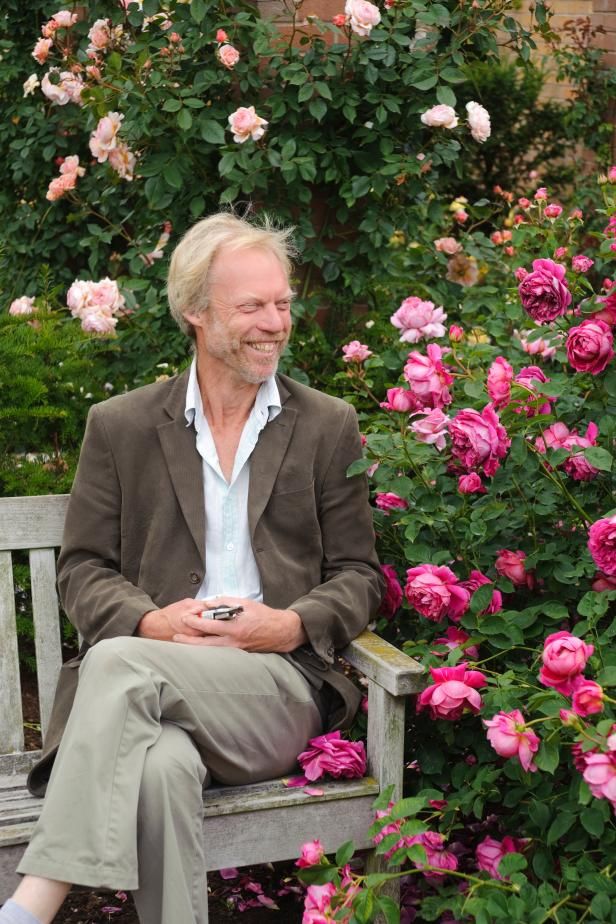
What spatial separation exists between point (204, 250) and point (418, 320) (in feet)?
1.90

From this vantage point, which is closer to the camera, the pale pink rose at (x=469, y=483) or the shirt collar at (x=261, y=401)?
the pale pink rose at (x=469, y=483)

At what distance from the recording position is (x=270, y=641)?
2.70m

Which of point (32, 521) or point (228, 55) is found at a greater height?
point (228, 55)

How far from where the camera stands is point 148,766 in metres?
2.35

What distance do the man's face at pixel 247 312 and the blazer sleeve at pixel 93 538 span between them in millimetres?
343

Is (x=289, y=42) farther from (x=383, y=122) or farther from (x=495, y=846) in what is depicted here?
(x=495, y=846)

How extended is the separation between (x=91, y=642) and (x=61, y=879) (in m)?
0.63

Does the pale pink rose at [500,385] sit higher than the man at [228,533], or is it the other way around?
the pale pink rose at [500,385]

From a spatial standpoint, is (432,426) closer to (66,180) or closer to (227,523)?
(227,523)

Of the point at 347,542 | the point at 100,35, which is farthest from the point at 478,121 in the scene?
the point at 347,542

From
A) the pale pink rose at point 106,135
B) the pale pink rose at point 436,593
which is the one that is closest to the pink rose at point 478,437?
the pale pink rose at point 436,593

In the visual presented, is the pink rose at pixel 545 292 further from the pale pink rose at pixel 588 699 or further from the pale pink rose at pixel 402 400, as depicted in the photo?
the pale pink rose at pixel 588 699

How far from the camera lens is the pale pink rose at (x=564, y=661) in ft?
6.68

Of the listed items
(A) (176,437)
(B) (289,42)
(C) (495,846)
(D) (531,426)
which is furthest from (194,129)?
(C) (495,846)
